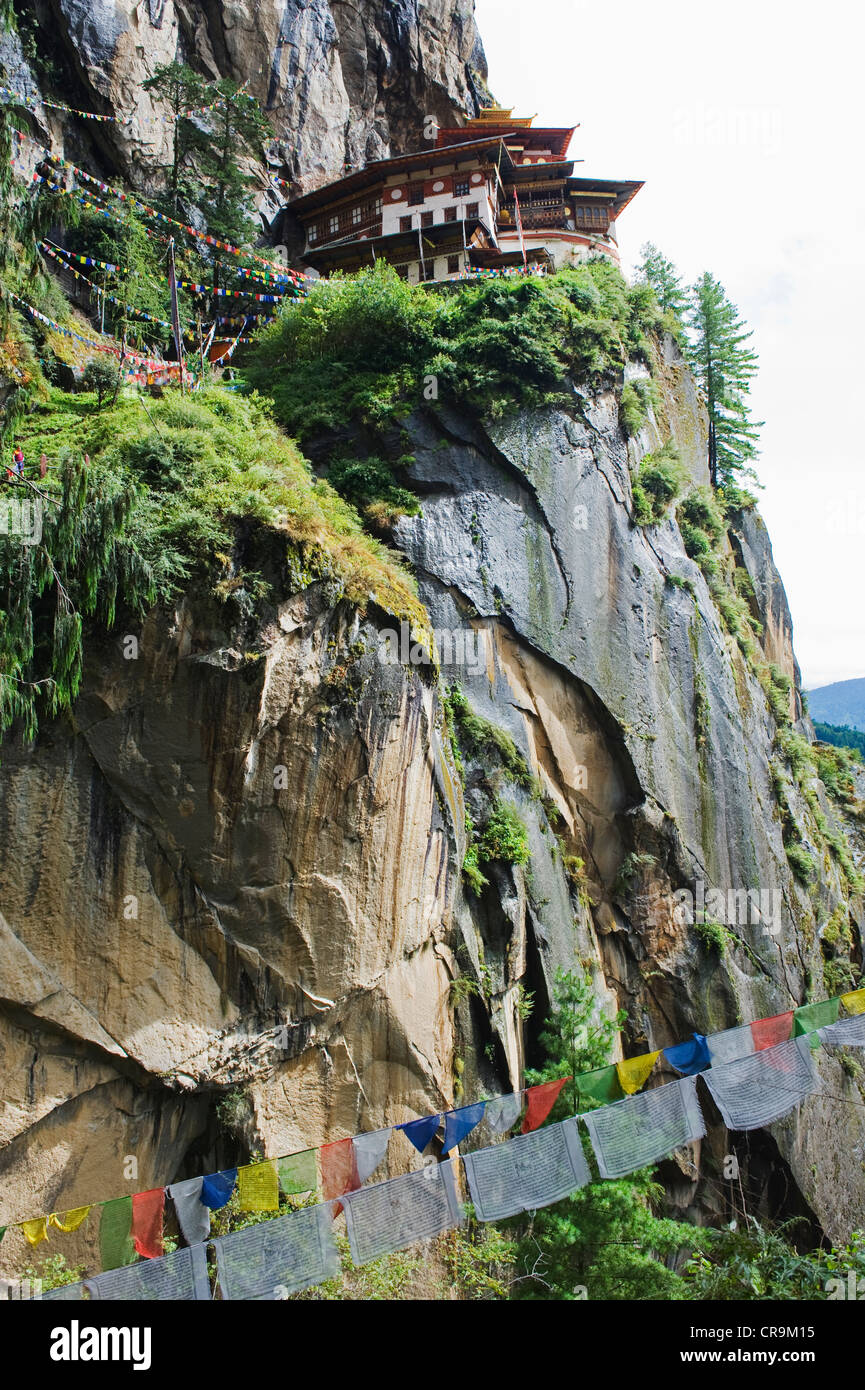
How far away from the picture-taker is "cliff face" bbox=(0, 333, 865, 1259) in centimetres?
1309

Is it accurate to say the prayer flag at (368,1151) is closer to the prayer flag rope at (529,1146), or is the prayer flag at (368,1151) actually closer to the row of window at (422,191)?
the prayer flag rope at (529,1146)

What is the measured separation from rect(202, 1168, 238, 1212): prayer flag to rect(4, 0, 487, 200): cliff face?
102ft

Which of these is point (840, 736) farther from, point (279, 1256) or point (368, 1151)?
point (279, 1256)

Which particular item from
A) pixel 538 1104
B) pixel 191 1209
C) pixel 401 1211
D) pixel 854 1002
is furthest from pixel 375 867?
pixel 854 1002

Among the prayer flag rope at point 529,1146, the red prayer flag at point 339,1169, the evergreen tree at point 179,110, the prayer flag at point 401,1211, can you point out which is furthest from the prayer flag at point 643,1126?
the evergreen tree at point 179,110

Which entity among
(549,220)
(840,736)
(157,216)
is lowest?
(840,736)

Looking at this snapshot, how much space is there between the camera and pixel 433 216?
1352 inches

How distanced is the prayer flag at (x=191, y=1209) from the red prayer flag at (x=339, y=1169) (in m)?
1.53

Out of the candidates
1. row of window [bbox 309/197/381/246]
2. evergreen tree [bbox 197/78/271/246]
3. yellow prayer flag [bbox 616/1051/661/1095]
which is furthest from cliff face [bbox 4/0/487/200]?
yellow prayer flag [bbox 616/1051/661/1095]

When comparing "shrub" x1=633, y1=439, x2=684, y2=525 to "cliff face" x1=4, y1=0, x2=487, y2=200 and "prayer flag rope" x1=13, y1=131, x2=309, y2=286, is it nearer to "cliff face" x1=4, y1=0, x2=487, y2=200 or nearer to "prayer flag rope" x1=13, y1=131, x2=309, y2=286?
"prayer flag rope" x1=13, y1=131, x2=309, y2=286

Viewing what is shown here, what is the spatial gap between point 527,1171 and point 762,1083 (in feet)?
12.7

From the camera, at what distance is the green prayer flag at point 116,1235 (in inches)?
410

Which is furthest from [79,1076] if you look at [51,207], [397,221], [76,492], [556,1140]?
[397,221]
